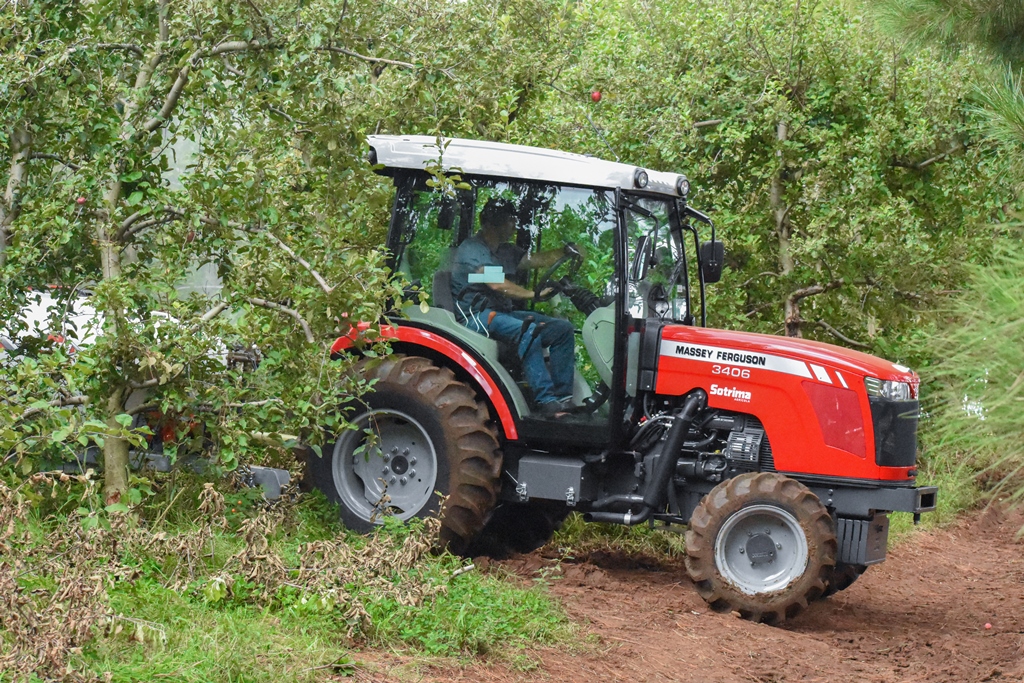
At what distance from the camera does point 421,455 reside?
7.01 meters

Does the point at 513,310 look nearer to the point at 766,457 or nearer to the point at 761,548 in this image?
the point at 766,457

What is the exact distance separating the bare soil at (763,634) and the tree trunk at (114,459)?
6.69 ft

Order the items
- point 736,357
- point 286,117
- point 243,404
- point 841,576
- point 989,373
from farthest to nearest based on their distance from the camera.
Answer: point 841,576 < point 736,357 < point 286,117 < point 243,404 < point 989,373

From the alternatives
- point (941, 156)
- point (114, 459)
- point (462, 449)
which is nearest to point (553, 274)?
point (462, 449)

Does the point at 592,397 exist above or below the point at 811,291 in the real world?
below

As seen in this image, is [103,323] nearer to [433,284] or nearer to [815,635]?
[433,284]

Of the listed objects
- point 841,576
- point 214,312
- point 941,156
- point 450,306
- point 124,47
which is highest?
point 941,156

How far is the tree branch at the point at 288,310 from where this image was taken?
19.4 ft

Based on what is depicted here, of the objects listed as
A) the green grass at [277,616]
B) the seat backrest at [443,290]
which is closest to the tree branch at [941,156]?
the seat backrest at [443,290]

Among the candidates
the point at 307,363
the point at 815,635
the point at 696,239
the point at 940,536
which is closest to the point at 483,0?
the point at 696,239

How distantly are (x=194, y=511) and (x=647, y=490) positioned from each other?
2.60 m

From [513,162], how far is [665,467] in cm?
202

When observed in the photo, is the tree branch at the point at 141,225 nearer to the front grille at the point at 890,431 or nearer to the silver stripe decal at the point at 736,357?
the silver stripe decal at the point at 736,357

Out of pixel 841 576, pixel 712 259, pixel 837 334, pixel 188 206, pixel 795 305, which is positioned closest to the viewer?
pixel 188 206
